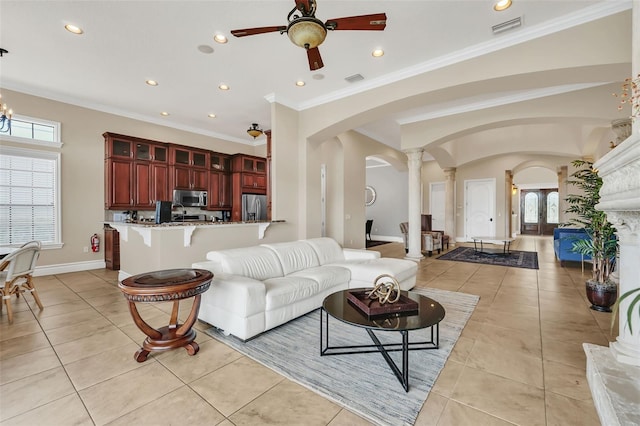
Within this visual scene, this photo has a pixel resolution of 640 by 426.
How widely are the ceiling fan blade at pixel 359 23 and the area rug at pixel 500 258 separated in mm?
5800

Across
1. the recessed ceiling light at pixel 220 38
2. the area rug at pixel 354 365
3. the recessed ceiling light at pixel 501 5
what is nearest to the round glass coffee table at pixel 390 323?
the area rug at pixel 354 365

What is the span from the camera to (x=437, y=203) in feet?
36.4

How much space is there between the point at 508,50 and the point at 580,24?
26.1 inches

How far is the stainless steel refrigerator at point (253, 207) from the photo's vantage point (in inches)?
300

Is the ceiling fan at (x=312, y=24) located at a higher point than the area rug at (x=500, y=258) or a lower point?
higher

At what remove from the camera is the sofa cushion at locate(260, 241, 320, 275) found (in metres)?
3.66

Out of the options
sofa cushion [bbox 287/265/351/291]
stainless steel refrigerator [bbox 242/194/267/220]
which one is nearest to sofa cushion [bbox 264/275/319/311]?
sofa cushion [bbox 287/265/351/291]

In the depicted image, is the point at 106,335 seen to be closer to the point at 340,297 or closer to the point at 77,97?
the point at 340,297

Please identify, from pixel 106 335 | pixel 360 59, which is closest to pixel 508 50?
pixel 360 59

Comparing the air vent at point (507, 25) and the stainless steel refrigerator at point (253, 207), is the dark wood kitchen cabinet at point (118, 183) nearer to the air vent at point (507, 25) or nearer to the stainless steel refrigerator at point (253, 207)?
the stainless steel refrigerator at point (253, 207)

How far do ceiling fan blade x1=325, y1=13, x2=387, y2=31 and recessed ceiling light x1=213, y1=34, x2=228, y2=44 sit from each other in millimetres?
1716

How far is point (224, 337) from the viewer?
8.91ft

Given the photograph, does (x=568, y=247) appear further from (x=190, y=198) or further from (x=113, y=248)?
(x=113, y=248)

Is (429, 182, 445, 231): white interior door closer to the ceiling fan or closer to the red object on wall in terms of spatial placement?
the ceiling fan
